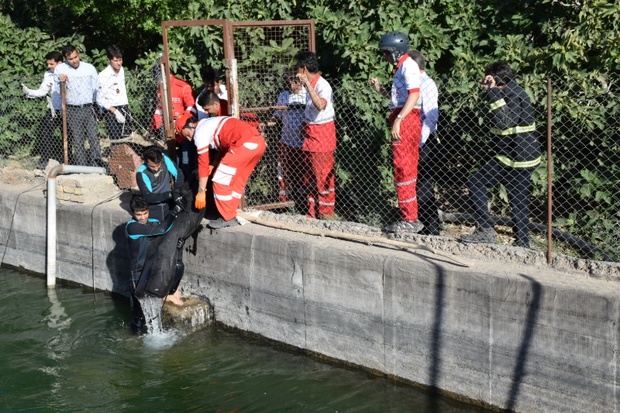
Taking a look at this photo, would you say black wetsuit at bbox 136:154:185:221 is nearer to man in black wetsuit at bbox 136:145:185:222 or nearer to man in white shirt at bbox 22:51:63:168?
man in black wetsuit at bbox 136:145:185:222

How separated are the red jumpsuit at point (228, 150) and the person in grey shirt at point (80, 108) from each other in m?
3.29

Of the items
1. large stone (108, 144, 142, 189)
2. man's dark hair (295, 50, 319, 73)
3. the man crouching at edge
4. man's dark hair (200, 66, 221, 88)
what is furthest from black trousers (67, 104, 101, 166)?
man's dark hair (295, 50, 319, 73)

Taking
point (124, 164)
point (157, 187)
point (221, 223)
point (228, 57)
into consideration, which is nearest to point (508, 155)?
point (221, 223)

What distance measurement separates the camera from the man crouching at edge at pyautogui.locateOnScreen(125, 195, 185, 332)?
952 centimetres

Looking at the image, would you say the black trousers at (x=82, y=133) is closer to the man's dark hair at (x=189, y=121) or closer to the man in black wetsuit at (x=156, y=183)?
the man's dark hair at (x=189, y=121)

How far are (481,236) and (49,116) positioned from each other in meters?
6.98

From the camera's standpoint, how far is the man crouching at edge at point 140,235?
31.2 ft

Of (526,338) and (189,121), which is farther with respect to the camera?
(189,121)

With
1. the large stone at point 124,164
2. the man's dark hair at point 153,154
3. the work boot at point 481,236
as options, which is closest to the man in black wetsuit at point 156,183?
the man's dark hair at point 153,154

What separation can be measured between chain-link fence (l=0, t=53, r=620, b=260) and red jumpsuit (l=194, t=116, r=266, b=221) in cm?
75

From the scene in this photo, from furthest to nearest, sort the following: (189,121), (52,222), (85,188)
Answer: (52,222) → (85,188) → (189,121)

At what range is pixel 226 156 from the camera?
9.27 m

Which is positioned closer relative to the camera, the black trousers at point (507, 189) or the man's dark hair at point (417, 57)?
the black trousers at point (507, 189)

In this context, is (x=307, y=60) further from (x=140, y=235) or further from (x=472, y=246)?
(x=472, y=246)
